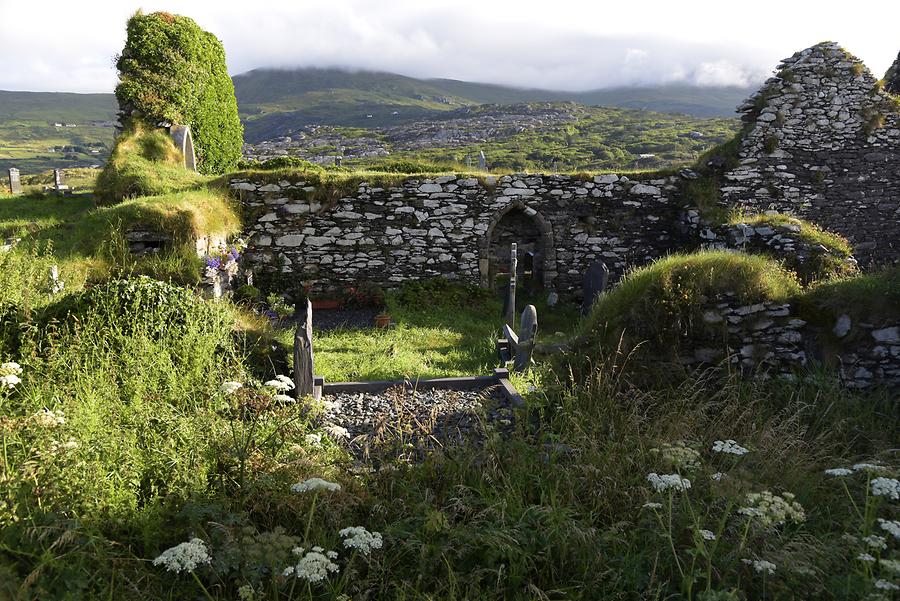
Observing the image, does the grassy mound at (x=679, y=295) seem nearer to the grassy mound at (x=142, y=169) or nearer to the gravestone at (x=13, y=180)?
the grassy mound at (x=142, y=169)

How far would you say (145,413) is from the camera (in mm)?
4484

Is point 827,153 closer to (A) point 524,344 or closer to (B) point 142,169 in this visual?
(A) point 524,344

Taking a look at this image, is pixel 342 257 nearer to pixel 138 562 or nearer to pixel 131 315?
pixel 131 315

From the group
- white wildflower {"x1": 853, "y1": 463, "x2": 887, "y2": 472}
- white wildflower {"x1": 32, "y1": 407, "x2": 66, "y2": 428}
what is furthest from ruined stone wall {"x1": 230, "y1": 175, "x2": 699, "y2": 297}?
white wildflower {"x1": 853, "y1": 463, "x2": 887, "y2": 472}

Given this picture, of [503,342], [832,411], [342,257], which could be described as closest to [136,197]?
[342,257]

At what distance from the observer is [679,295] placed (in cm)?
690

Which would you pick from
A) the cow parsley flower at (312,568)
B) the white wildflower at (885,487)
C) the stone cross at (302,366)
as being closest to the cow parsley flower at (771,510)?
the white wildflower at (885,487)

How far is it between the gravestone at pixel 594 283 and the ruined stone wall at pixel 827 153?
381 centimetres

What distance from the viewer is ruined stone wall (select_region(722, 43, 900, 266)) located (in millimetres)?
12984

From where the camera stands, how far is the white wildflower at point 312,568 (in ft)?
9.06

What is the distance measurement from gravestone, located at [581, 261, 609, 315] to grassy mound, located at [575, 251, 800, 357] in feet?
14.3

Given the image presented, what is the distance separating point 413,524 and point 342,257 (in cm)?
925

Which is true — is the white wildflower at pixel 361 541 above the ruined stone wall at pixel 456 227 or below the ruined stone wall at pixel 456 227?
below

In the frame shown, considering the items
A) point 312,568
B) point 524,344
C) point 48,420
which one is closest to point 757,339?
point 524,344
